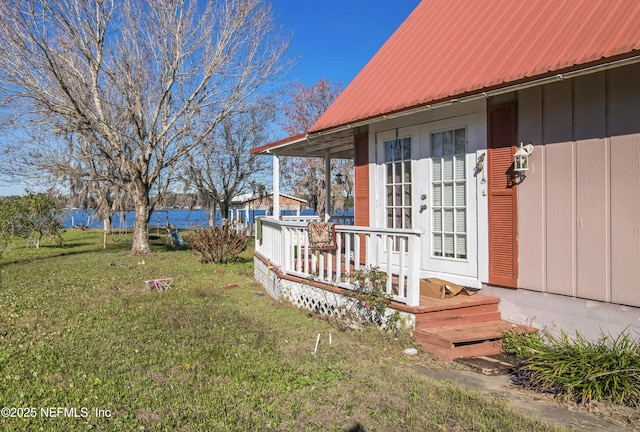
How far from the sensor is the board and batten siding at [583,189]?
4230 mm

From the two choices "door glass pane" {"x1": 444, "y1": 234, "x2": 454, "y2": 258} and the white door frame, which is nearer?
the white door frame

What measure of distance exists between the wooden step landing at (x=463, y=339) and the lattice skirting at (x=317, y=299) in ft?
0.91

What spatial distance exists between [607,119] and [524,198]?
1.14 metres

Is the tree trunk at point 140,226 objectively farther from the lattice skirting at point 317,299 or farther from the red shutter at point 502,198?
the red shutter at point 502,198

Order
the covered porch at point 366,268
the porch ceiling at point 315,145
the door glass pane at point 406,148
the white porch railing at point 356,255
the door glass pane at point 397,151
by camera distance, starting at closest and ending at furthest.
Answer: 1. the covered porch at point 366,268
2. the white porch railing at point 356,255
3. the door glass pane at point 406,148
4. the door glass pane at point 397,151
5. the porch ceiling at point 315,145

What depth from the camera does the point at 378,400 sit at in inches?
138

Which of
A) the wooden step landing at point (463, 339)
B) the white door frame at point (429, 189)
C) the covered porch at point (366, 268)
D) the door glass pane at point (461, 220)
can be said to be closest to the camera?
the wooden step landing at point (463, 339)

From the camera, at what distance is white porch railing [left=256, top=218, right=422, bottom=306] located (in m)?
4.91

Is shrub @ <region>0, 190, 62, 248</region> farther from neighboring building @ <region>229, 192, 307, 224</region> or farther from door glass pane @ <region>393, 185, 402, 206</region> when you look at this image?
door glass pane @ <region>393, 185, 402, 206</region>

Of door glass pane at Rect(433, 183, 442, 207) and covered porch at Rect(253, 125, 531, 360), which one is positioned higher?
door glass pane at Rect(433, 183, 442, 207)

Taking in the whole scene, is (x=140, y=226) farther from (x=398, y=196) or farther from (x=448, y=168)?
(x=448, y=168)

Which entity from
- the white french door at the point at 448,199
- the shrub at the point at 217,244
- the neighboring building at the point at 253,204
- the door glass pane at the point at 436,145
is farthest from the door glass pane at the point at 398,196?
the neighboring building at the point at 253,204

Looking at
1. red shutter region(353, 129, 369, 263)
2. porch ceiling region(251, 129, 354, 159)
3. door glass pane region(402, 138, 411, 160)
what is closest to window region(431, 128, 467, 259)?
door glass pane region(402, 138, 411, 160)

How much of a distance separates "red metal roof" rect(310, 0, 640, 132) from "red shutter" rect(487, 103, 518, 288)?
616 millimetres
